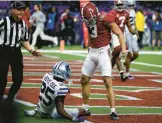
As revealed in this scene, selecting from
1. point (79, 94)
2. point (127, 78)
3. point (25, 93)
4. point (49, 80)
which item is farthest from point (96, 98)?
point (127, 78)

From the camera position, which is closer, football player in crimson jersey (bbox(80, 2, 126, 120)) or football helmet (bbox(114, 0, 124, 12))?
football player in crimson jersey (bbox(80, 2, 126, 120))

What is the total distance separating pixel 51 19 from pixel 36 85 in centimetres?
1697

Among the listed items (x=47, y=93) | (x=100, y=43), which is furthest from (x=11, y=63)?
(x=100, y=43)

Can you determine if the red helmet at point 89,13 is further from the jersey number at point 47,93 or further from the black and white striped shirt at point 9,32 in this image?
the jersey number at point 47,93

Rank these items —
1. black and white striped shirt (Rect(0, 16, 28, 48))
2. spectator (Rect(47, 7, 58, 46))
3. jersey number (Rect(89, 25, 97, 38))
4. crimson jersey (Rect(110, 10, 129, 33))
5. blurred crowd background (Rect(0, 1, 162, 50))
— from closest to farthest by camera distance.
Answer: jersey number (Rect(89, 25, 97, 38)) < black and white striped shirt (Rect(0, 16, 28, 48)) < crimson jersey (Rect(110, 10, 129, 33)) < spectator (Rect(47, 7, 58, 46)) < blurred crowd background (Rect(0, 1, 162, 50))

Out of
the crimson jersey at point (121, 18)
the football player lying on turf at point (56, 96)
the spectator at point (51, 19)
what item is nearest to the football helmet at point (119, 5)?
the crimson jersey at point (121, 18)

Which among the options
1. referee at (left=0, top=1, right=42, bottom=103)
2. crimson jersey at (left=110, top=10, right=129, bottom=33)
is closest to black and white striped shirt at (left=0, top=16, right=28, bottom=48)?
referee at (left=0, top=1, right=42, bottom=103)

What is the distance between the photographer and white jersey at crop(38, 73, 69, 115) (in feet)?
21.4

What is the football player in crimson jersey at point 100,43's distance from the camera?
23.8 feet

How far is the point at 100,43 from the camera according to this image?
293 inches

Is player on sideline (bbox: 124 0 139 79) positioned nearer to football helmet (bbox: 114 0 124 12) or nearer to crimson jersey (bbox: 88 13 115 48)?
football helmet (bbox: 114 0 124 12)

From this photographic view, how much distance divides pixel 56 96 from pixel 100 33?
138 cm

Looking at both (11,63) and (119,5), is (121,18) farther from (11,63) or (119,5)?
(11,63)

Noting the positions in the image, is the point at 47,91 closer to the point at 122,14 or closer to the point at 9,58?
the point at 9,58
